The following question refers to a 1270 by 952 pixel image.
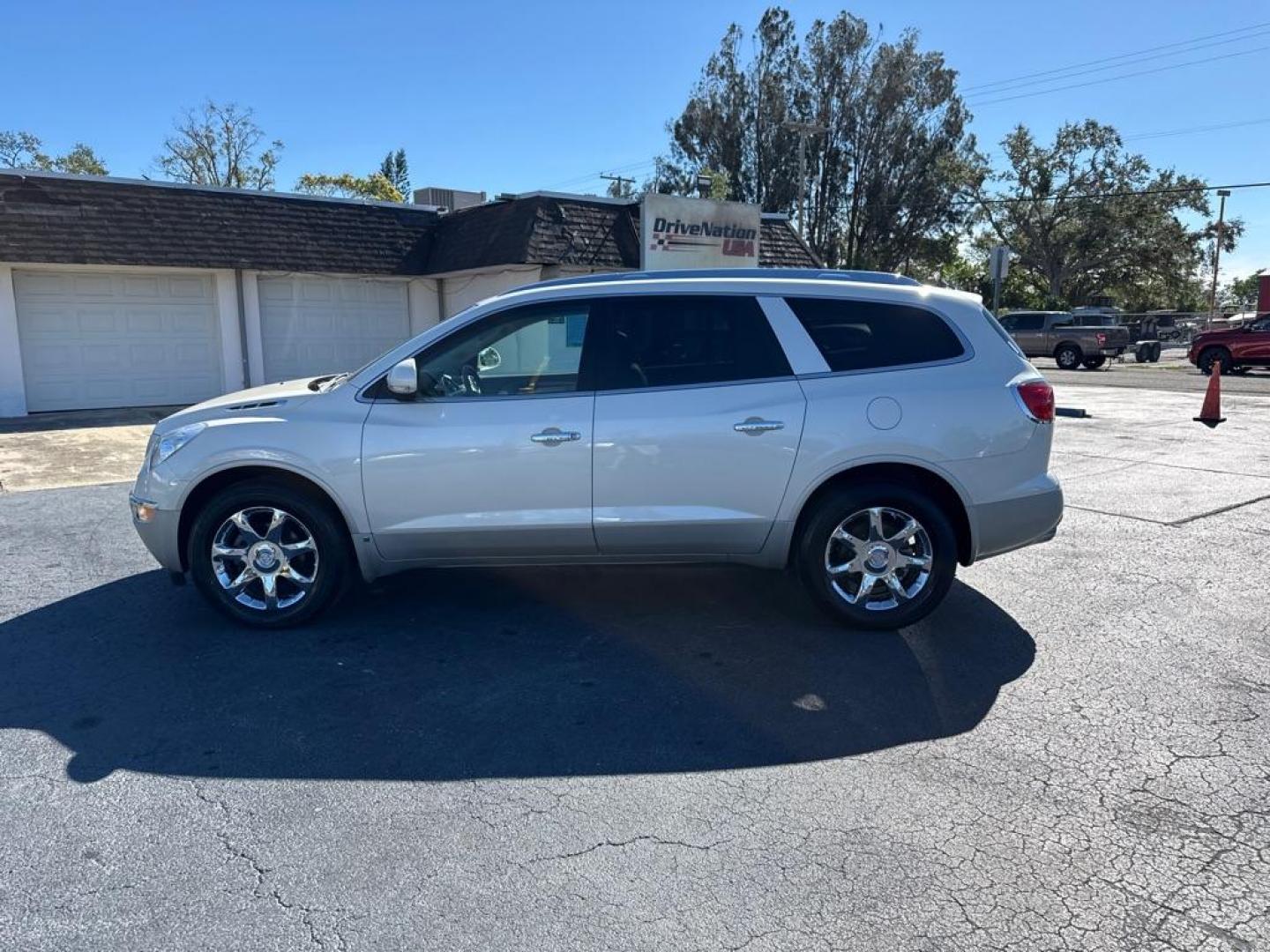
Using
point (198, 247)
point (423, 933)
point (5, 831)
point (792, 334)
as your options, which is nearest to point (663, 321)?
point (792, 334)

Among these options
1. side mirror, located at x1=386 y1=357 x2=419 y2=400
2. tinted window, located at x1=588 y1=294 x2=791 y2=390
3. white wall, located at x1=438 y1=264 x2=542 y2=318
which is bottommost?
side mirror, located at x1=386 y1=357 x2=419 y2=400

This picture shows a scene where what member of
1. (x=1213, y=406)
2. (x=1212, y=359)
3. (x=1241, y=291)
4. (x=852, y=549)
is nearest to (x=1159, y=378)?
(x=1212, y=359)

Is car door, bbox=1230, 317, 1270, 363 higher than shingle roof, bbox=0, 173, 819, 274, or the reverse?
shingle roof, bbox=0, 173, 819, 274

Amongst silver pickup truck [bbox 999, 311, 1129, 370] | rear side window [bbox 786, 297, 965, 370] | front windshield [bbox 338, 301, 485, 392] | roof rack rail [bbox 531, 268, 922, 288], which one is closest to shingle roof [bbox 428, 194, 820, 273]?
front windshield [bbox 338, 301, 485, 392]

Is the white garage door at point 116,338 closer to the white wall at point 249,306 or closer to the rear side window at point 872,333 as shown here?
the white wall at point 249,306

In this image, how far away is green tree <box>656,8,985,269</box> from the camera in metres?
38.6

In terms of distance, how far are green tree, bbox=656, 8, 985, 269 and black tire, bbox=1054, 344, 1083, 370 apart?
1274 cm

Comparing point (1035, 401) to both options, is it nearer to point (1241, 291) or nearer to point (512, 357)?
point (512, 357)

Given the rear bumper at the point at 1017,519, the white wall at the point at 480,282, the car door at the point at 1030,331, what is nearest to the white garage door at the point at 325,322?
the white wall at the point at 480,282

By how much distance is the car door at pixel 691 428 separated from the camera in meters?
4.75

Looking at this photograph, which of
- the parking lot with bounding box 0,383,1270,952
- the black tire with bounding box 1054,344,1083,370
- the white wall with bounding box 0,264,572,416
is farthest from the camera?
the black tire with bounding box 1054,344,1083,370

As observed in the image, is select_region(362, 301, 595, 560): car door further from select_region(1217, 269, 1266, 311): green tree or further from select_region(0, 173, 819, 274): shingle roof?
select_region(1217, 269, 1266, 311): green tree

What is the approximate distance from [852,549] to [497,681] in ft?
6.51

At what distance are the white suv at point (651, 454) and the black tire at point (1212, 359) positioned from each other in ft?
83.9
